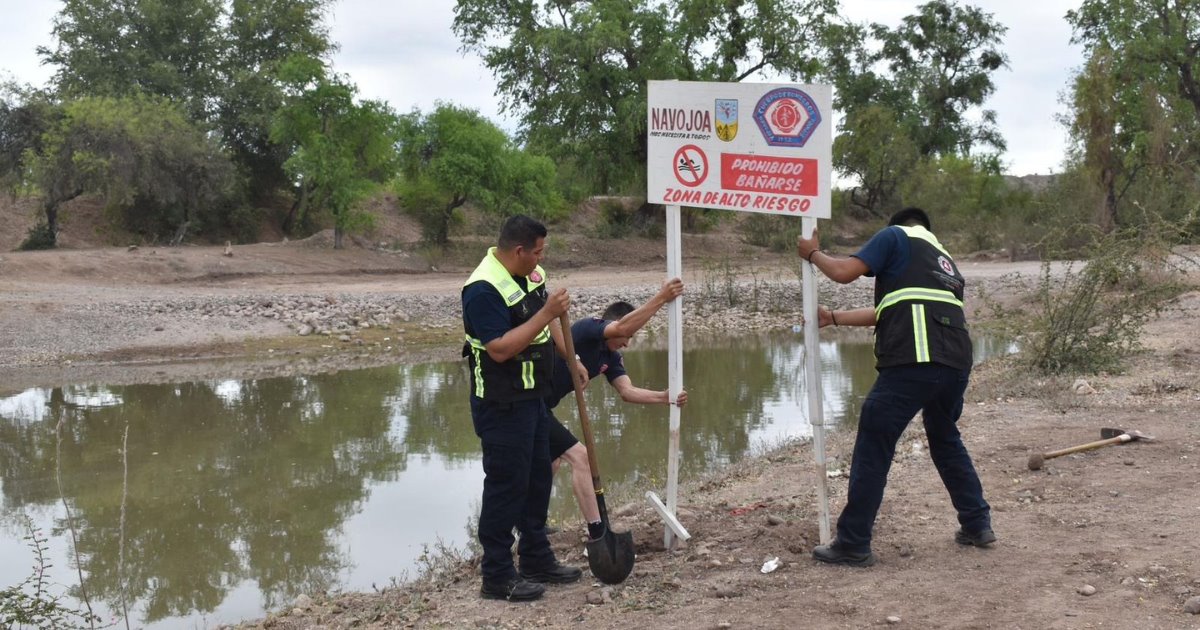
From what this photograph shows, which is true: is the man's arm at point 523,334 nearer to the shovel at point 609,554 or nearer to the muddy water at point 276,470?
the shovel at point 609,554

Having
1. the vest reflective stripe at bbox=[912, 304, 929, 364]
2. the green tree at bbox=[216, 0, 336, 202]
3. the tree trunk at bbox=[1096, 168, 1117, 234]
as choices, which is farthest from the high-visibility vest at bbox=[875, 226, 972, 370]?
the green tree at bbox=[216, 0, 336, 202]

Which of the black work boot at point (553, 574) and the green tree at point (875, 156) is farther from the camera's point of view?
the green tree at point (875, 156)

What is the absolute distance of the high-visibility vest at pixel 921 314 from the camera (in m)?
5.57

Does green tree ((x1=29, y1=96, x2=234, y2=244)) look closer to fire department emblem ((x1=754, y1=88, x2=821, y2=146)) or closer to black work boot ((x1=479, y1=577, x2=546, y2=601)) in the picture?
black work boot ((x1=479, y1=577, x2=546, y2=601))

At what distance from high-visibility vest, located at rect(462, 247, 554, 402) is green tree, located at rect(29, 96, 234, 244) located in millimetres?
29018

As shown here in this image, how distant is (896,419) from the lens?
563 cm

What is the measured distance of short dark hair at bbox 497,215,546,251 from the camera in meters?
5.62

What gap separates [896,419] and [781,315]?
2053cm

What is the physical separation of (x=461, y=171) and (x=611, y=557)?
28.9 metres

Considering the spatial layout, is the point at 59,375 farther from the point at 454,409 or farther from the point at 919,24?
the point at 919,24

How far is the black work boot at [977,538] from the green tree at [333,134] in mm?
28372

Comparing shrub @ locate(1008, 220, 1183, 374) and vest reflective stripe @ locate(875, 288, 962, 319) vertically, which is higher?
vest reflective stripe @ locate(875, 288, 962, 319)

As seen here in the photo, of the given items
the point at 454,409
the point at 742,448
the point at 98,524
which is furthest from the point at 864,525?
the point at 454,409

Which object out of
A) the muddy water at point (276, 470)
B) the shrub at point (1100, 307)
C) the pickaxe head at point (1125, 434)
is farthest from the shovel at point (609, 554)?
the shrub at point (1100, 307)
